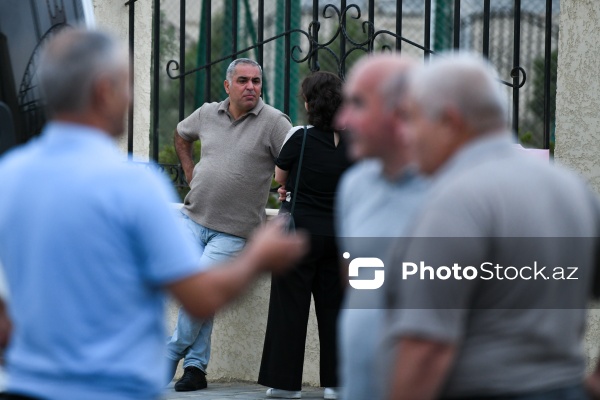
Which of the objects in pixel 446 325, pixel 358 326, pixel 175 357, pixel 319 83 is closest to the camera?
pixel 446 325

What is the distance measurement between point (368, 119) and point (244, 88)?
4236 millimetres

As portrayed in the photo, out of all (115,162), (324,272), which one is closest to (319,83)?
(324,272)

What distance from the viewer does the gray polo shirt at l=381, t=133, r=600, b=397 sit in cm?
247

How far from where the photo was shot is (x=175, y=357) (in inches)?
290

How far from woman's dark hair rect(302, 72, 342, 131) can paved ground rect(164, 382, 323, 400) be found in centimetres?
159

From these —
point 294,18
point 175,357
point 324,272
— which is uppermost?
point 294,18

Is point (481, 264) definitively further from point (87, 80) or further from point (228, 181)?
point (228, 181)

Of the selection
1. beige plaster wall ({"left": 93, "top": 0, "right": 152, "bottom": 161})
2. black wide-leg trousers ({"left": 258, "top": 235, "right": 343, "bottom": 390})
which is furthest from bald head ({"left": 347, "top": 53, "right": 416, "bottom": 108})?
beige plaster wall ({"left": 93, "top": 0, "right": 152, "bottom": 161})

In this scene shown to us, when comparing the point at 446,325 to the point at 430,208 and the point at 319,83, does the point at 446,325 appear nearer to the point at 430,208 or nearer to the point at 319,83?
the point at 430,208

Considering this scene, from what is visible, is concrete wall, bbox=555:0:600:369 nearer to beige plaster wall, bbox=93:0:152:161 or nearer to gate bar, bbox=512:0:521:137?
gate bar, bbox=512:0:521:137

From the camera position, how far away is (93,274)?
256 centimetres

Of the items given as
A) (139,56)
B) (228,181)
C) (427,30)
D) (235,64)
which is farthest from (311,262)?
(139,56)

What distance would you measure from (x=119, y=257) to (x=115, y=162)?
0.65ft

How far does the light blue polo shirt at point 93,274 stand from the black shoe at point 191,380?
471 cm
